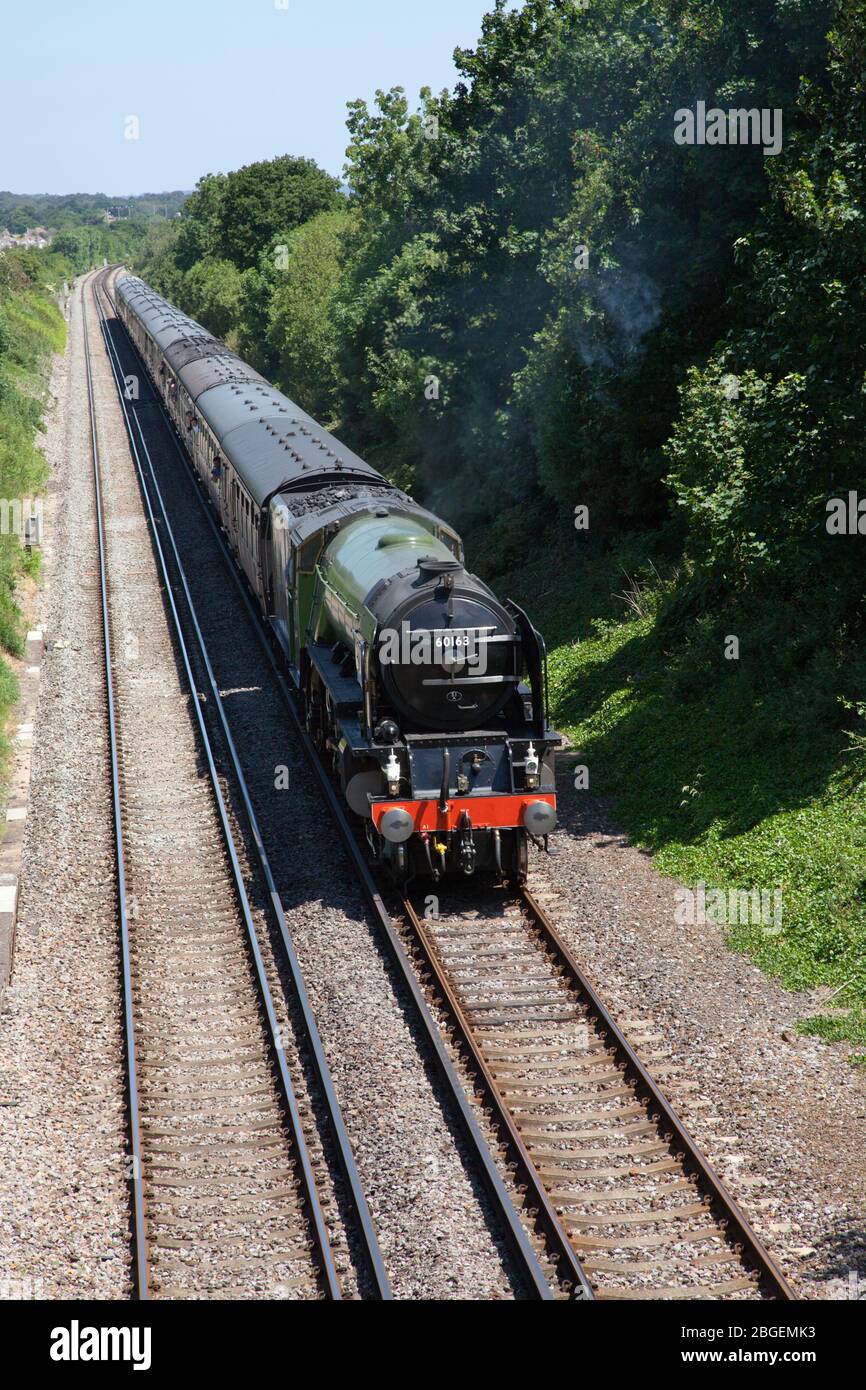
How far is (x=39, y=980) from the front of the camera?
14.3m

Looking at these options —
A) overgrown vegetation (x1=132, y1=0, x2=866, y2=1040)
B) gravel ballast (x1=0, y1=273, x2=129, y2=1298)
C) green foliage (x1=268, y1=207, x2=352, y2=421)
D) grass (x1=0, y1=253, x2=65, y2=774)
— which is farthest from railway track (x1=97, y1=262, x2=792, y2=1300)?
green foliage (x1=268, y1=207, x2=352, y2=421)

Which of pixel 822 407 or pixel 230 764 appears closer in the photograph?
pixel 822 407

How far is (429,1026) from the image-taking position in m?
12.9

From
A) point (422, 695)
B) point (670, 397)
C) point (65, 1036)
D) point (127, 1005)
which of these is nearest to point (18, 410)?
point (670, 397)

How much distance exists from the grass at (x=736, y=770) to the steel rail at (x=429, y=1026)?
12.6ft

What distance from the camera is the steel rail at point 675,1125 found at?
9.48m

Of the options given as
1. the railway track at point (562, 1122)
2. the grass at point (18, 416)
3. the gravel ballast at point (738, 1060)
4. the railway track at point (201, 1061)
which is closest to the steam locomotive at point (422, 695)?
the railway track at point (562, 1122)

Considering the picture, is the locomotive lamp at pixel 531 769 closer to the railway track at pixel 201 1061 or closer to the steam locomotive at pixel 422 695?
the steam locomotive at pixel 422 695

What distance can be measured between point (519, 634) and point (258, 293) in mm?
54631

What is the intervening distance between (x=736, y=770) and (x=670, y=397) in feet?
32.7

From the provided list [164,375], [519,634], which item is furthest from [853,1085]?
[164,375]

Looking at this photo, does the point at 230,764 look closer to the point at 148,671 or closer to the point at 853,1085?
the point at 148,671

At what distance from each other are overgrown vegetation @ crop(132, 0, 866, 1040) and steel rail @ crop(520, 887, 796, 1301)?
2.17 meters
